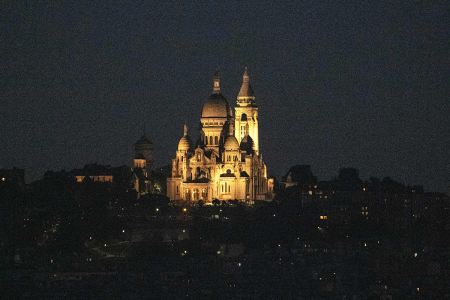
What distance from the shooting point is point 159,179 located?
164500 millimetres

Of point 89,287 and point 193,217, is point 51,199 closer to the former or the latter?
point 193,217

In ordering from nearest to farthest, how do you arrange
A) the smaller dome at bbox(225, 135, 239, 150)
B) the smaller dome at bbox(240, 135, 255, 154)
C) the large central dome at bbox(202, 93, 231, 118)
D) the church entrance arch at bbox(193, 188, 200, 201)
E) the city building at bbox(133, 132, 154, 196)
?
the church entrance arch at bbox(193, 188, 200, 201) → the smaller dome at bbox(225, 135, 239, 150) → the smaller dome at bbox(240, 135, 255, 154) → the city building at bbox(133, 132, 154, 196) → the large central dome at bbox(202, 93, 231, 118)

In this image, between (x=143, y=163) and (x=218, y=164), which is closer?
(x=218, y=164)

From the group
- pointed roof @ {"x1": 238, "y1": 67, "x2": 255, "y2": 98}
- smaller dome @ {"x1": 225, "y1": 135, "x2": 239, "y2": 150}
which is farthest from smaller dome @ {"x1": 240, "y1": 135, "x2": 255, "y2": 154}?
pointed roof @ {"x1": 238, "y1": 67, "x2": 255, "y2": 98}

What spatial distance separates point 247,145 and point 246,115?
6043mm

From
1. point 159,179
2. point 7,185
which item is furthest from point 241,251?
point 159,179

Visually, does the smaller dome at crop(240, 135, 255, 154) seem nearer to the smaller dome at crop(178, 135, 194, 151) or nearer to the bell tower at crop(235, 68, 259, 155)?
the bell tower at crop(235, 68, 259, 155)

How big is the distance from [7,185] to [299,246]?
81.6 ft

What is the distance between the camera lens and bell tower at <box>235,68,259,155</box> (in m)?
163

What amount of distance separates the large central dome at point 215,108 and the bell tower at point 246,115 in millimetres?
2575

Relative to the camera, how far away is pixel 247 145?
159500 mm

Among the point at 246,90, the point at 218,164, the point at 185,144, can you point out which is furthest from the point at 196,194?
the point at 246,90

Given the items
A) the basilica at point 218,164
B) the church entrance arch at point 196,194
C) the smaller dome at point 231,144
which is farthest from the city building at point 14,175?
the smaller dome at point 231,144

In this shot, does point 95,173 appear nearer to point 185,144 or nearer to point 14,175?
point 185,144
